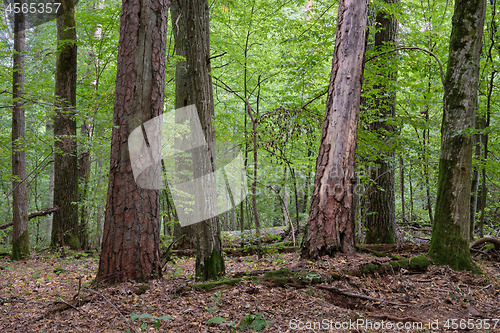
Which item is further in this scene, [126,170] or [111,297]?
[126,170]

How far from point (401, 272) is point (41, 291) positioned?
504 cm

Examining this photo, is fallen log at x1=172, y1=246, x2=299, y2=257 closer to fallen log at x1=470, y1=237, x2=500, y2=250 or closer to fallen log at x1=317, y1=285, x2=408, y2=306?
fallen log at x1=470, y1=237, x2=500, y2=250

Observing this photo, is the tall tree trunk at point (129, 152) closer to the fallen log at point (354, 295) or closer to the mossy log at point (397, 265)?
the fallen log at point (354, 295)

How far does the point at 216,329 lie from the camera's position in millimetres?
2863

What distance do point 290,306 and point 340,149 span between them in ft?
7.82

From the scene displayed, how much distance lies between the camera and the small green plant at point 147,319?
2.85m

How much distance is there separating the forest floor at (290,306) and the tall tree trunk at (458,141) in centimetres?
39

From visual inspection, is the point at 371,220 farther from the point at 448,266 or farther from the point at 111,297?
the point at 111,297

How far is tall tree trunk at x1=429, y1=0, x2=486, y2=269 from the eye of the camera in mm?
4805

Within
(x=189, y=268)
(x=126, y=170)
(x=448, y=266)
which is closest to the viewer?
(x=126, y=170)

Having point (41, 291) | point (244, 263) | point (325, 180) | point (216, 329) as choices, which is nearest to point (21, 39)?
point (41, 291)

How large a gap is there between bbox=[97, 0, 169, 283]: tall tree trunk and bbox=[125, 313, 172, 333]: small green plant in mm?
983

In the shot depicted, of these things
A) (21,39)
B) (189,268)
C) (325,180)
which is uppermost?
(21,39)

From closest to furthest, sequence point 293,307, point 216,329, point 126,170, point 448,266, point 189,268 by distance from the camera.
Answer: point 216,329 < point 293,307 < point 126,170 < point 448,266 < point 189,268
